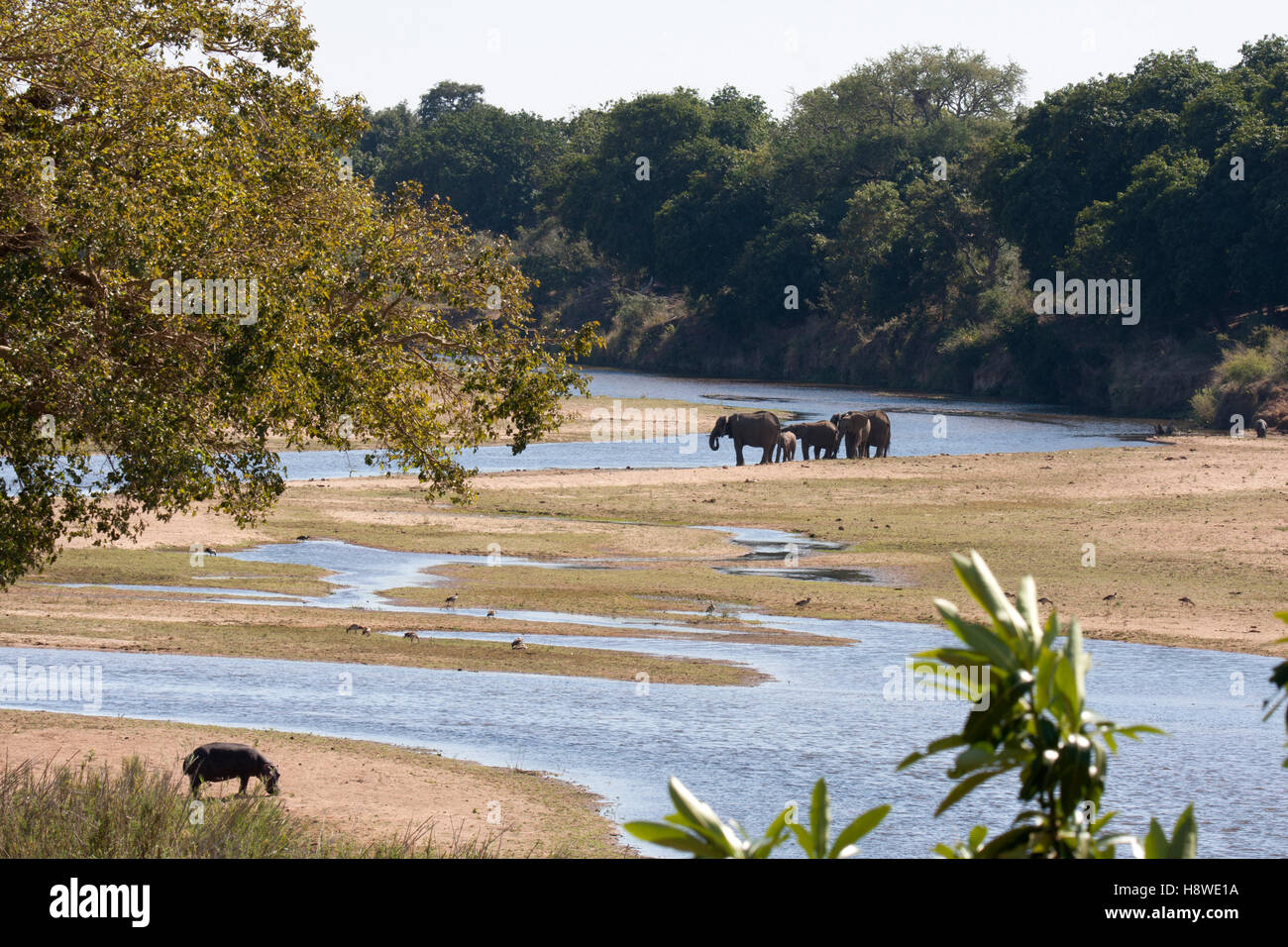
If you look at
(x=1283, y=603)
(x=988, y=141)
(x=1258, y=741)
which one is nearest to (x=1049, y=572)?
(x=1283, y=603)

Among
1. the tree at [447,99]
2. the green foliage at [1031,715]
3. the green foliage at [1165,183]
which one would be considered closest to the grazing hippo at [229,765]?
the green foliage at [1031,715]

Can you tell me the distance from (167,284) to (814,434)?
126 feet

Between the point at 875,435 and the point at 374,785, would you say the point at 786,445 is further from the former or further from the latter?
the point at 374,785

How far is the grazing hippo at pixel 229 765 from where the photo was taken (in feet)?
40.8

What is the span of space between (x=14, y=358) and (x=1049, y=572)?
2143 centimetres

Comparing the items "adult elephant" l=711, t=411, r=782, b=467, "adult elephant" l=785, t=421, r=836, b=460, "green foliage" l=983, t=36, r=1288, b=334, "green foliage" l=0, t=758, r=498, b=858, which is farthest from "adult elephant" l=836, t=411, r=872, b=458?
"green foliage" l=0, t=758, r=498, b=858

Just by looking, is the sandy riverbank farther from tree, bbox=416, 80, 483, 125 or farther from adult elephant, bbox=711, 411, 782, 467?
tree, bbox=416, 80, 483, 125

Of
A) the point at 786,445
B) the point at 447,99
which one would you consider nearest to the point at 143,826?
the point at 786,445

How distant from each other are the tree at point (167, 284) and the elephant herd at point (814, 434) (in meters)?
33.5

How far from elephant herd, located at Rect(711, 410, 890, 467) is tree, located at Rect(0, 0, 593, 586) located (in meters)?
33.5

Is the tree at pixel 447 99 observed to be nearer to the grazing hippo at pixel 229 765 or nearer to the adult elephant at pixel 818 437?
the adult elephant at pixel 818 437

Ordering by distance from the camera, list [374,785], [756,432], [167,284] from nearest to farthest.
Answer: [167,284], [374,785], [756,432]

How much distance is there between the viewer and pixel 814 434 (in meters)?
48.2
